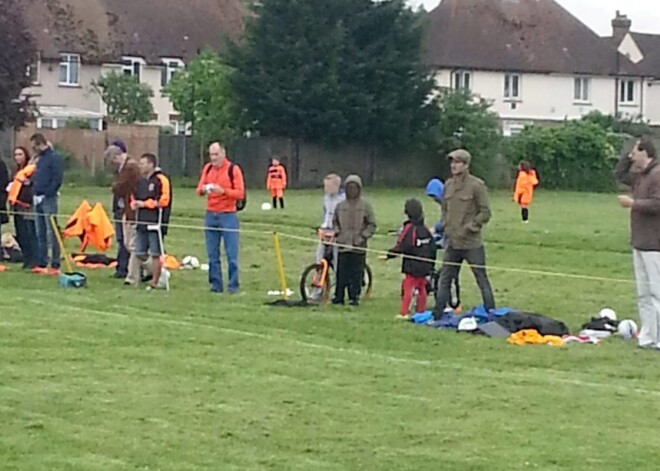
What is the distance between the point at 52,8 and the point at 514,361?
59.9 meters

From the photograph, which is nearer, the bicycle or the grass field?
the grass field

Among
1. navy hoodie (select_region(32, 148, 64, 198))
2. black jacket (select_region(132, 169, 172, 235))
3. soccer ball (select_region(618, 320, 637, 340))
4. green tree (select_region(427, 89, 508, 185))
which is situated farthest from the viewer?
green tree (select_region(427, 89, 508, 185))

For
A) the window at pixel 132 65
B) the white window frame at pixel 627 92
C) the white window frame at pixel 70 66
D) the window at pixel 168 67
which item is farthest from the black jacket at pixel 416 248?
the white window frame at pixel 627 92

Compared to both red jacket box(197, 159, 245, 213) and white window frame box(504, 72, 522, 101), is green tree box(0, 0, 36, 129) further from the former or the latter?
white window frame box(504, 72, 522, 101)

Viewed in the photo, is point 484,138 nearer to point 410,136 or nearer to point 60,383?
point 410,136

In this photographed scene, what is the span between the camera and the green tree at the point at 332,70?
58.2 meters

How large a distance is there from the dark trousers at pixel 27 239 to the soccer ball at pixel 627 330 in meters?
9.66

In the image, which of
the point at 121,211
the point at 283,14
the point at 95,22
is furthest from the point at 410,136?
the point at 121,211

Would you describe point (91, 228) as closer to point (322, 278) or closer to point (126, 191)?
point (126, 191)

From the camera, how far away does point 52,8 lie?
71.5 metres

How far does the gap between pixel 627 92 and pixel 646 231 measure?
2882 inches

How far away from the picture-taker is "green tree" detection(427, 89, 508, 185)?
61.4 m

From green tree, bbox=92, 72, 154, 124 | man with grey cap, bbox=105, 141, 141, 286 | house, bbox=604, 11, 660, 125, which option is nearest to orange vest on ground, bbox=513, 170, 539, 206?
man with grey cap, bbox=105, 141, 141, 286

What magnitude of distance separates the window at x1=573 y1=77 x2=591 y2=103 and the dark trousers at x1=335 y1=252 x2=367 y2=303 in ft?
213
